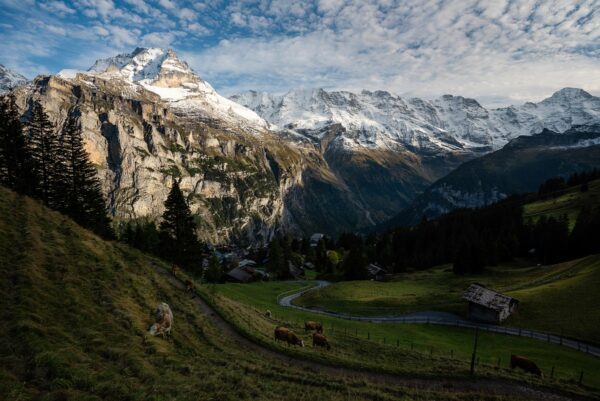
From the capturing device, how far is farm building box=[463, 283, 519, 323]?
206ft

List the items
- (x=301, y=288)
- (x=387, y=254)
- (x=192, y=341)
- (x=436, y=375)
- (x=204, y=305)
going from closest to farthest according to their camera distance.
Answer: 1. (x=192, y=341)
2. (x=436, y=375)
3. (x=204, y=305)
4. (x=301, y=288)
5. (x=387, y=254)

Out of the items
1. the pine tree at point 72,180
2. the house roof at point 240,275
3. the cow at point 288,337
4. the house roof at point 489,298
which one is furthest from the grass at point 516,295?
the pine tree at point 72,180

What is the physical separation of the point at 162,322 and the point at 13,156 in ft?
135

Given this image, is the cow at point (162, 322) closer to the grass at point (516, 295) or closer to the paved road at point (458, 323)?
the paved road at point (458, 323)

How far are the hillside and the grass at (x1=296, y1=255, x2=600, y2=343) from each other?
47952mm

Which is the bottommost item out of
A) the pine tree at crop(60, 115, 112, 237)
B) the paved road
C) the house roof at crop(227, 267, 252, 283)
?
the house roof at crop(227, 267, 252, 283)

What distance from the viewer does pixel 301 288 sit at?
110625 millimetres

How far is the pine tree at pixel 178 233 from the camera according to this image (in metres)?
67.4

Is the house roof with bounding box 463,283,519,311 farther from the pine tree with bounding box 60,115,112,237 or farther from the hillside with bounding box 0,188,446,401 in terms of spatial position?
the pine tree with bounding box 60,115,112,237

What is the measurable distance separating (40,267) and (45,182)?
37790 millimetres

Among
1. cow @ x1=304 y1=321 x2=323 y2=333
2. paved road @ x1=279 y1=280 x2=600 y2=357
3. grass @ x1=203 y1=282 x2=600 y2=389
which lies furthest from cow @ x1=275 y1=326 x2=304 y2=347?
paved road @ x1=279 y1=280 x2=600 y2=357

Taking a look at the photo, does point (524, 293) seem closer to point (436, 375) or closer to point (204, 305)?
point (436, 375)

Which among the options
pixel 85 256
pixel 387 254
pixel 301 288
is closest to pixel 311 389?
pixel 85 256

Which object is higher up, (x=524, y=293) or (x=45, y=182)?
(x=45, y=182)
